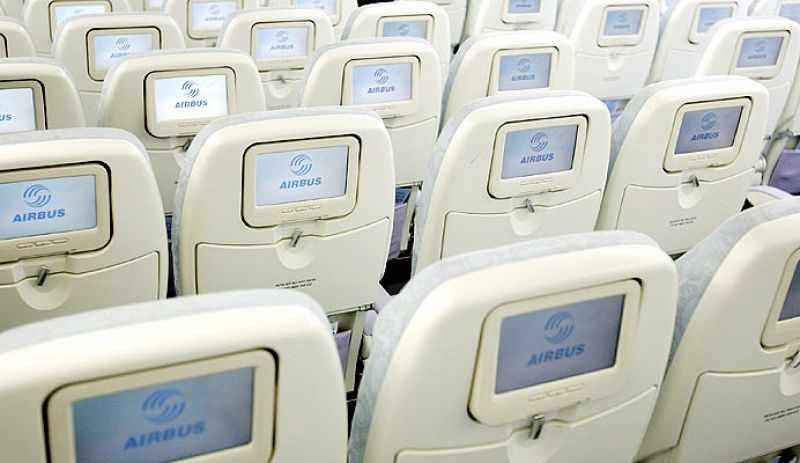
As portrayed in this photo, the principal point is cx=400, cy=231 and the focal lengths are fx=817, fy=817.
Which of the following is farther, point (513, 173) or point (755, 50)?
point (755, 50)

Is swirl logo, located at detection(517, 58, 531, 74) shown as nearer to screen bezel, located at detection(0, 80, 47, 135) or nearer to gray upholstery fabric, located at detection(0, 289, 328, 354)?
screen bezel, located at detection(0, 80, 47, 135)

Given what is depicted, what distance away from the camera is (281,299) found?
818 millimetres

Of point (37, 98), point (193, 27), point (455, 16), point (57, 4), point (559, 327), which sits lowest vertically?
point (455, 16)

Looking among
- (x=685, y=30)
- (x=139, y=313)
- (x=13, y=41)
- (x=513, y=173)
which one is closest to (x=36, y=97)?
(x=13, y=41)

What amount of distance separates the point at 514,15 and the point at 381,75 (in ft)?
6.31

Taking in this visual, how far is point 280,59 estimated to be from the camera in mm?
2908

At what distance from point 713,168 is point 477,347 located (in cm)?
137

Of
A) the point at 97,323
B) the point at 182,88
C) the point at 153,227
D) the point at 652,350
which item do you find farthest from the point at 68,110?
the point at 652,350

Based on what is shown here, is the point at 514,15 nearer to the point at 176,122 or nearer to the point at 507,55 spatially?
the point at 507,55

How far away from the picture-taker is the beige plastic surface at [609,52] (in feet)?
11.4

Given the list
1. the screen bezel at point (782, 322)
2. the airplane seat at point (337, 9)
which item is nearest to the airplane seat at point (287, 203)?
the screen bezel at point (782, 322)

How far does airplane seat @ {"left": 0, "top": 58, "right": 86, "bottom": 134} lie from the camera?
184 centimetres

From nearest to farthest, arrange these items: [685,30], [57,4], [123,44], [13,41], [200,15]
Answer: [13,41] → [123,44] → [57,4] → [200,15] → [685,30]

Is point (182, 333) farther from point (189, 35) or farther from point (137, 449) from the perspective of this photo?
point (189, 35)
